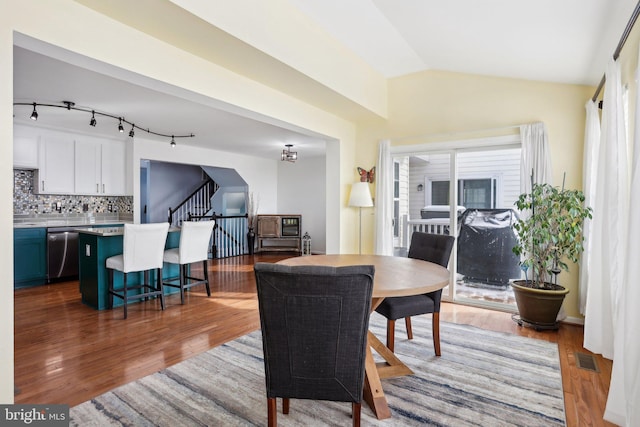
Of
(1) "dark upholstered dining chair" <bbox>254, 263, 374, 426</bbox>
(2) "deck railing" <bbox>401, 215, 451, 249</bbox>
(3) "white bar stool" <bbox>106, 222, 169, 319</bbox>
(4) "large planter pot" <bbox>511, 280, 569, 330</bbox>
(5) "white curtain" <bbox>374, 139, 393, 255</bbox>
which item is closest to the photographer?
(1) "dark upholstered dining chair" <bbox>254, 263, 374, 426</bbox>

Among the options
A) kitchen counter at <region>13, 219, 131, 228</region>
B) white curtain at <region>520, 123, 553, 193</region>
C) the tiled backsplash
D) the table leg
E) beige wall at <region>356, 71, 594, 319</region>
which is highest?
beige wall at <region>356, 71, 594, 319</region>

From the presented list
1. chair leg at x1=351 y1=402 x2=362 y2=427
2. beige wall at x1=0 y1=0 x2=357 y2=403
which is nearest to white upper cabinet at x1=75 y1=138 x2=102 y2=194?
beige wall at x1=0 y1=0 x2=357 y2=403

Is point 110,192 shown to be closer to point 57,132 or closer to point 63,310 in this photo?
point 57,132

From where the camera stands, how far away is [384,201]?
456 centimetres

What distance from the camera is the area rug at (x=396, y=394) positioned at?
6.22 ft

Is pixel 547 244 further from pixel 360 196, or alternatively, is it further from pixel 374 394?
pixel 374 394

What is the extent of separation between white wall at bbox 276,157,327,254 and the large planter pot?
17.5 feet

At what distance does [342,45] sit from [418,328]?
296cm

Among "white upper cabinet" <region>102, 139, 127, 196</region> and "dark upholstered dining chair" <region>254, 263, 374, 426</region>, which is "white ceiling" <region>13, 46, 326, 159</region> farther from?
"dark upholstered dining chair" <region>254, 263, 374, 426</region>

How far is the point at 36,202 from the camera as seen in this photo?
5441mm

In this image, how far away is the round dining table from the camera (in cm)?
182

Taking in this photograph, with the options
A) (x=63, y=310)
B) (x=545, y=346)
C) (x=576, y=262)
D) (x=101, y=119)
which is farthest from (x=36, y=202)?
(x=576, y=262)

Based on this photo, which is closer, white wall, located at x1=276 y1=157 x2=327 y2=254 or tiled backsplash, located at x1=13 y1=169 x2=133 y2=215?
tiled backsplash, located at x1=13 y1=169 x2=133 y2=215

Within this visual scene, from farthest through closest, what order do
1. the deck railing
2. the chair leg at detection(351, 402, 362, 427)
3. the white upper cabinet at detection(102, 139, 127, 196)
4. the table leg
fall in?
the white upper cabinet at detection(102, 139, 127, 196)
the deck railing
the table leg
the chair leg at detection(351, 402, 362, 427)
